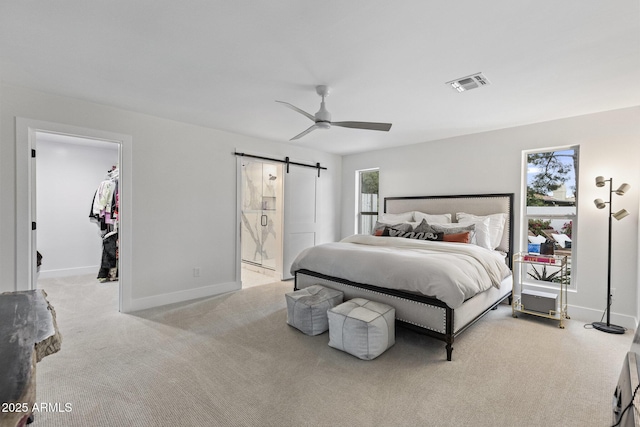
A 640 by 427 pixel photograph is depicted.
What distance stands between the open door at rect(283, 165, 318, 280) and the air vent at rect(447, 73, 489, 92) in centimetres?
314

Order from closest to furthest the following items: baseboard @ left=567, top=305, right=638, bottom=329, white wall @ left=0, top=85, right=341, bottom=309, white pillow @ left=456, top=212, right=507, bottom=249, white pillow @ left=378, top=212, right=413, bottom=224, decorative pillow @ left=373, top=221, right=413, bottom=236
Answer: white wall @ left=0, top=85, right=341, bottom=309 < baseboard @ left=567, top=305, right=638, bottom=329 < white pillow @ left=456, top=212, right=507, bottom=249 < decorative pillow @ left=373, top=221, right=413, bottom=236 < white pillow @ left=378, top=212, right=413, bottom=224

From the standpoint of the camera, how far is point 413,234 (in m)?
4.10

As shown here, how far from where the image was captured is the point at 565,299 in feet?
11.7

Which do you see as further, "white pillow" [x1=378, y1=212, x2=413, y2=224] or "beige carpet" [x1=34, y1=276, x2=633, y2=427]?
"white pillow" [x1=378, y1=212, x2=413, y2=224]

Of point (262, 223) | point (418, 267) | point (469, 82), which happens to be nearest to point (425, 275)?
point (418, 267)

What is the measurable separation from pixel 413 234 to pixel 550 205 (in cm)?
178

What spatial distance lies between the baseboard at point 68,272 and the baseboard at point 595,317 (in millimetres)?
7442

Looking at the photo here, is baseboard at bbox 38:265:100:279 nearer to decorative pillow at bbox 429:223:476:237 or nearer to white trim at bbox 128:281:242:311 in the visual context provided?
white trim at bbox 128:281:242:311

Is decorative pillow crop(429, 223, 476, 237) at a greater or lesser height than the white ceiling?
lesser

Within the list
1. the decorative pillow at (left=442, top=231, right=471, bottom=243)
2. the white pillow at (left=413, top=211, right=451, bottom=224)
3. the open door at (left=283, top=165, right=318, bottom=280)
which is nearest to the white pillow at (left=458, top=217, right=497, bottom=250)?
the decorative pillow at (left=442, top=231, right=471, bottom=243)

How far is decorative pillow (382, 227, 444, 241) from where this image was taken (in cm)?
→ 392

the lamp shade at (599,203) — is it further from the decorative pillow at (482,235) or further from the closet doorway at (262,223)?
the closet doorway at (262,223)

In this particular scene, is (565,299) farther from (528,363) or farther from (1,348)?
(1,348)

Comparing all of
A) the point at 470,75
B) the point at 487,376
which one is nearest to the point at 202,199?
the point at 470,75
